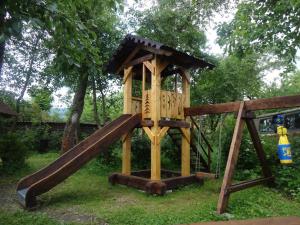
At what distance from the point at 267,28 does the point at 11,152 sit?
1019cm

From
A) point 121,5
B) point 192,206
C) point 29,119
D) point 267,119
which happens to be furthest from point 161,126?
point 29,119

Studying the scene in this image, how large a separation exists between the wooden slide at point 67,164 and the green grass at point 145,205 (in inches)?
15.2

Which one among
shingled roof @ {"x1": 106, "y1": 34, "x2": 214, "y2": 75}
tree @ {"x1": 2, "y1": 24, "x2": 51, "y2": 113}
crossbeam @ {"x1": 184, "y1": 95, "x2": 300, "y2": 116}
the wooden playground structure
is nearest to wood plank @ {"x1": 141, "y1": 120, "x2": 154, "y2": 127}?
the wooden playground structure

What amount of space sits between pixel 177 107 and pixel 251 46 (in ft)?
10.1

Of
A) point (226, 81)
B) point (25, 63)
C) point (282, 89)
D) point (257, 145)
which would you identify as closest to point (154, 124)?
point (257, 145)

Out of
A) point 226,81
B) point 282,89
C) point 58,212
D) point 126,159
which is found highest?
point 282,89

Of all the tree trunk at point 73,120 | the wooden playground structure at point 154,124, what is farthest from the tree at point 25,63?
the wooden playground structure at point 154,124

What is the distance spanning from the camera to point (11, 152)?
11047 millimetres

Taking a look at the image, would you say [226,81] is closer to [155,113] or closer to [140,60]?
[140,60]

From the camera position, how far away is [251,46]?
8.97 metres

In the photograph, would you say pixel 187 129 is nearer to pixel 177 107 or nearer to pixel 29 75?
pixel 177 107

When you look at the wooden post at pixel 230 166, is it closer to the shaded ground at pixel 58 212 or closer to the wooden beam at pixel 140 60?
the shaded ground at pixel 58 212

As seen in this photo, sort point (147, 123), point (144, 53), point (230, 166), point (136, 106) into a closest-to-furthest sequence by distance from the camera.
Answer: point (230, 166) < point (147, 123) < point (144, 53) < point (136, 106)

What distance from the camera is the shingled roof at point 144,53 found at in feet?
26.0
